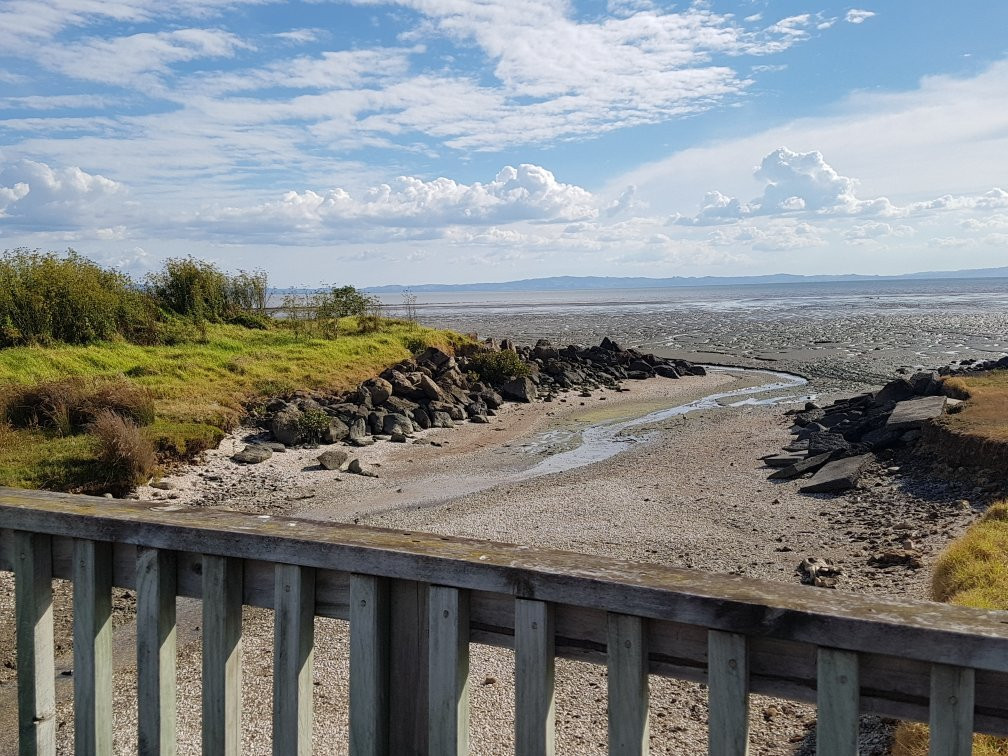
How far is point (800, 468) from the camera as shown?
53.7 ft

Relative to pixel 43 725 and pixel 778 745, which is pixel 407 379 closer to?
pixel 778 745

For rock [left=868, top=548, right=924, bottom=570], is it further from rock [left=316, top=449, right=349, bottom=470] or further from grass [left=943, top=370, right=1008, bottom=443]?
rock [left=316, top=449, right=349, bottom=470]

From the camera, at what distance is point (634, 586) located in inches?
86.2

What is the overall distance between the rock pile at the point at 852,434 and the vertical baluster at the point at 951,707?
1382cm

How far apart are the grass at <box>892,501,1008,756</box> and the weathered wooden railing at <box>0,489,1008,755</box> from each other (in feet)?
13.8

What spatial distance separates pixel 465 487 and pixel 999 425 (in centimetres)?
960

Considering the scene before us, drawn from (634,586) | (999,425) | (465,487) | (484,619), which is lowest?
(465,487)

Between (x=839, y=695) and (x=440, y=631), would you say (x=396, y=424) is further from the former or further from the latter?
(x=839, y=695)

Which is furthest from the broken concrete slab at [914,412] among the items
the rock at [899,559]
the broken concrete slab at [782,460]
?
the rock at [899,559]

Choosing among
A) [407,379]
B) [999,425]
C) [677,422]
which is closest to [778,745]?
[999,425]

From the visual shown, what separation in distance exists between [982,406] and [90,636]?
1844 cm

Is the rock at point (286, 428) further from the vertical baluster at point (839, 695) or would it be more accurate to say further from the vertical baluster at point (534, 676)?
the vertical baluster at point (839, 695)

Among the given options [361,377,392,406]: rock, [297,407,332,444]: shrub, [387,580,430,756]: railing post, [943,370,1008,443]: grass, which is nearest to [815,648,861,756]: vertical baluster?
[387,580,430,756]: railing post

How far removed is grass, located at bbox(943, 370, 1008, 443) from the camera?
15.5 metres
